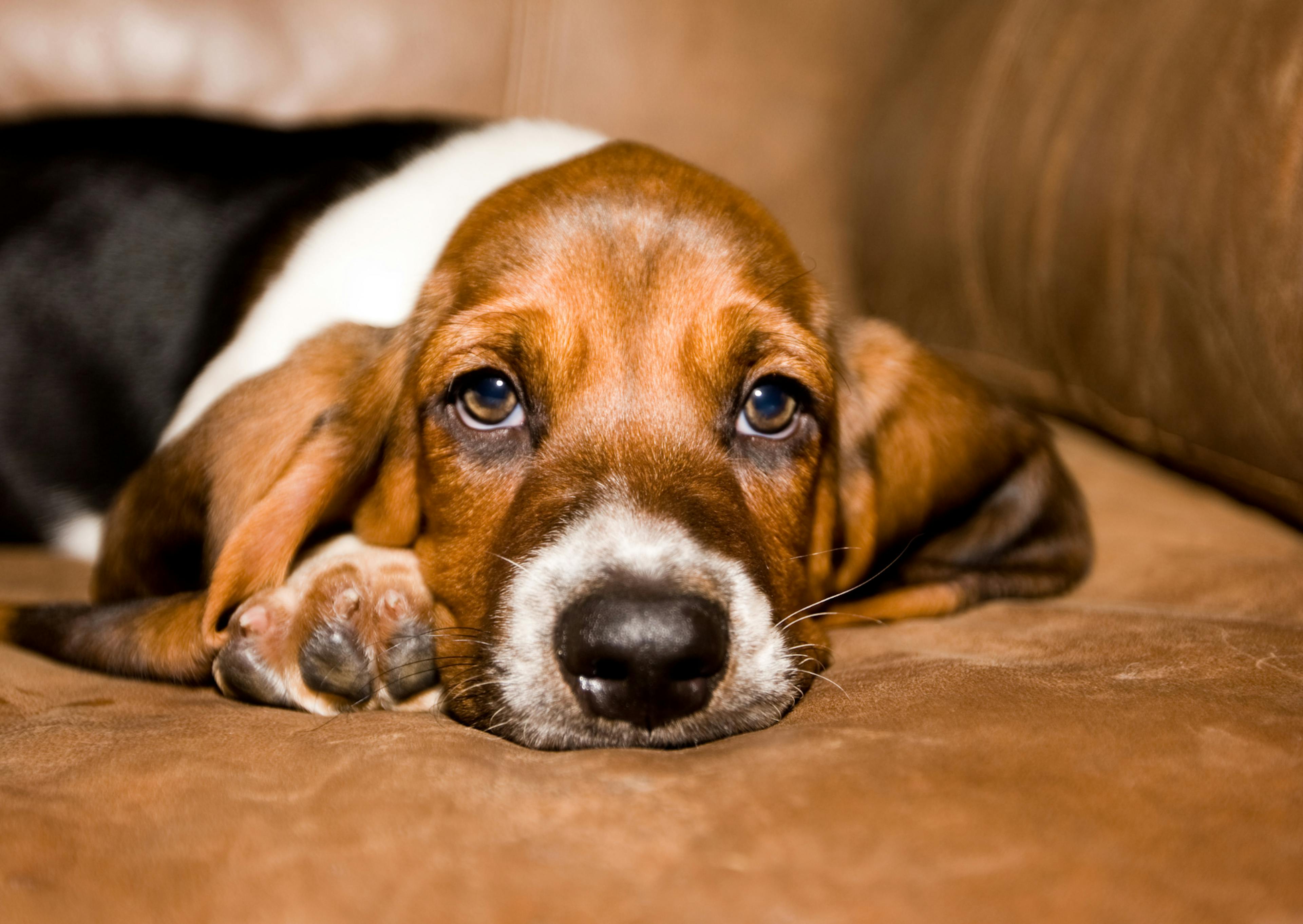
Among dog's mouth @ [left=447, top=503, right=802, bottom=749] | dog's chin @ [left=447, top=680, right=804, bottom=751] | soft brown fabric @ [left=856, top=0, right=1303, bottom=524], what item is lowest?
dog's chin @ [left=447, top=680, right=804, bottom=751]

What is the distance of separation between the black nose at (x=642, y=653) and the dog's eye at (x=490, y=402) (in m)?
0.67

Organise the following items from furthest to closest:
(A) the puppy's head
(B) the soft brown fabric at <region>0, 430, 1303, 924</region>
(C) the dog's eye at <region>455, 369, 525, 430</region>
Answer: (C) the dog's eye at <region>455, 369, 525, 430</region> → (A) the puppy's head → (B) the soft brown fabric at <region>0, 430, 1303, 924</region>

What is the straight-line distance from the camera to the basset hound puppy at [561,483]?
78.2 inches

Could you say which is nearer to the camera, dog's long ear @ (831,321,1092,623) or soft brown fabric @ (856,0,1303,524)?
soft brown fabric @ (856,0,1303,524)

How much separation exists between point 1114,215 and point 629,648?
2.07m

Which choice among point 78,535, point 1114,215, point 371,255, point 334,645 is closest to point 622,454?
point 334,645

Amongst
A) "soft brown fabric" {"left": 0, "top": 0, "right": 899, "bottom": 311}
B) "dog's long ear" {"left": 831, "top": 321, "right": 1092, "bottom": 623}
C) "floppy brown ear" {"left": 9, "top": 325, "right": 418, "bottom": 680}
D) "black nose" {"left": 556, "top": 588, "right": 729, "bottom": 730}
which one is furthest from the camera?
"soft brown fabric" {"left": 0, "top": 0, "right": 899, "bottom": 311}

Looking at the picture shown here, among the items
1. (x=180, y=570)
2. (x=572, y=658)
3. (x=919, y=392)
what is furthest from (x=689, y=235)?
(x=180, y=570)

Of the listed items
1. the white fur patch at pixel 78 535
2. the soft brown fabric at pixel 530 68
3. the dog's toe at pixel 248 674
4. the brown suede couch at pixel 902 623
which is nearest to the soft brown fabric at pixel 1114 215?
the brown suede couch at pixel 902 623

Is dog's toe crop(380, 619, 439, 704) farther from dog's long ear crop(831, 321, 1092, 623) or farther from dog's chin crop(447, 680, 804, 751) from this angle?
dog's long ear crop(831, 321, 1092, 623)

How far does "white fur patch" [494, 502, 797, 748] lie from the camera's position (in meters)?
1.91

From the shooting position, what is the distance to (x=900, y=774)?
1.51 m

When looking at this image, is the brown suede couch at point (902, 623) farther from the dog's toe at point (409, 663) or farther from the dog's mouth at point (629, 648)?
the dog's toe at point (409, 663)

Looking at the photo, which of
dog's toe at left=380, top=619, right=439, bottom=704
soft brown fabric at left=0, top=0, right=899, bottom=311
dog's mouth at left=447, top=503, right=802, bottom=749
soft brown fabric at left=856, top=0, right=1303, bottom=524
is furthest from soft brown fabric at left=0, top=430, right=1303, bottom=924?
soft brown fabric at left=0, top=0, right=899, bottom=311
